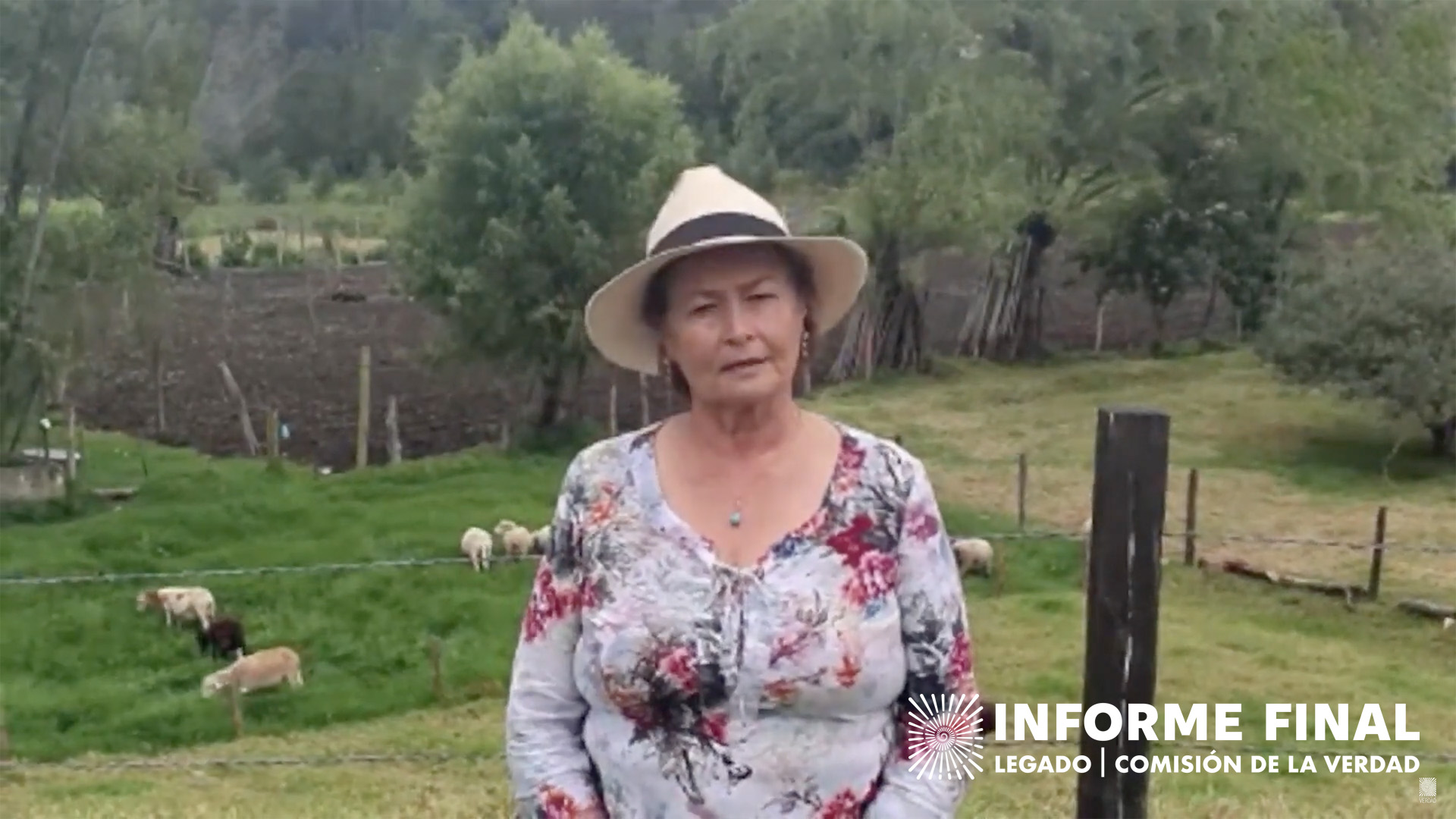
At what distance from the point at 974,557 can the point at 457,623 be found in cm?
414

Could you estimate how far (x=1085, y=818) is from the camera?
3.00 metres

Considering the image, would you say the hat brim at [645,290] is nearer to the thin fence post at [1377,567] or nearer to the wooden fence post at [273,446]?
the thin fence post at [1377,567]

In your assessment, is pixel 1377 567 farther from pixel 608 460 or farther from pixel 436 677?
pixel 608 460

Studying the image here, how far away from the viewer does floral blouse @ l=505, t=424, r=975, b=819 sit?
2.09 metres

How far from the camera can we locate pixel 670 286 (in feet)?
7.39

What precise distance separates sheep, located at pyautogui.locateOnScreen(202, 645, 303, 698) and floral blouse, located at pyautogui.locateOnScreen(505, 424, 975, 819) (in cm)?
867

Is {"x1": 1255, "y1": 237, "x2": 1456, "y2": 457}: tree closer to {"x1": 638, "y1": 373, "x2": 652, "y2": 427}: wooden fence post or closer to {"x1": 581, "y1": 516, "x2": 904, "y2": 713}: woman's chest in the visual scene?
{"x1": 638, "y1": 373, "x2": 652, "y2": 427}: wooden fence post

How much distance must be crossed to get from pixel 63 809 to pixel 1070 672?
632 centimetres

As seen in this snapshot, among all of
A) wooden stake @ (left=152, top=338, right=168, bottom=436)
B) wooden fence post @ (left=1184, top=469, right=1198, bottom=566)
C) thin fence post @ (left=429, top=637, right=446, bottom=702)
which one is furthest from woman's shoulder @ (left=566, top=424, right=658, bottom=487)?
wooden stake @ (left=152, top=338, right=168, bottom=436)

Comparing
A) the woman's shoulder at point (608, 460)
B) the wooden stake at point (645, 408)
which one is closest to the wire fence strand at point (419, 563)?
the woman's shoulder at point (608, 460)

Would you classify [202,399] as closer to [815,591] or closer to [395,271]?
Answer: [395,271]

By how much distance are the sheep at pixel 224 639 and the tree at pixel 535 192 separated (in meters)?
7.73

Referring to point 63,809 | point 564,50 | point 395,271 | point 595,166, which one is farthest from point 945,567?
point 395,271

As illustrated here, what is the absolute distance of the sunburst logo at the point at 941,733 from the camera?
2184 mm
